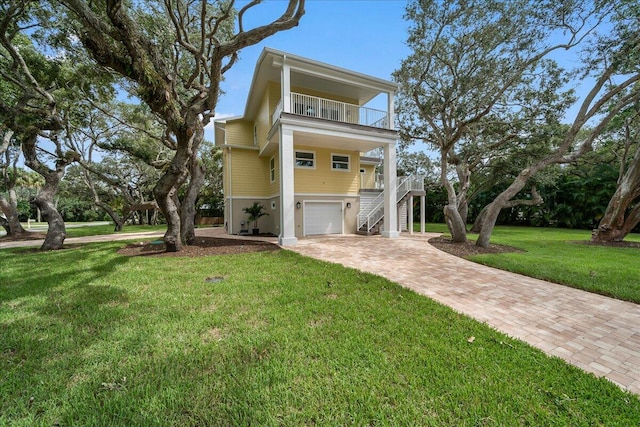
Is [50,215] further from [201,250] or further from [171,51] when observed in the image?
[171,51]

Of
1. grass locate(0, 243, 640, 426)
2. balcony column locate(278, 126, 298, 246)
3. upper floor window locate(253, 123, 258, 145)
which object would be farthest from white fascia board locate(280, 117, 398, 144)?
grass locate(0, 243, 640, 426)

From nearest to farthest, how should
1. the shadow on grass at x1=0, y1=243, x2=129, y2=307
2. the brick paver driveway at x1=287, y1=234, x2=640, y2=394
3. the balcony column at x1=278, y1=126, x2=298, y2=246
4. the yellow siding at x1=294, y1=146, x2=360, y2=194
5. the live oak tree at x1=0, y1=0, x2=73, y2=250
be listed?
the brick paver driveway at x1=287, y1=234, x2=640, y2=394
the shadow on grass at x1=0, y1=243, x2=129, y2=307
the live oak tree at x1=0, y1=0, x2=73, y2=250
the balcony column at x1=278, y1=126, x2=298, y2=246
the yellow siding at x1=294, y1=146, x2=360, y2=194

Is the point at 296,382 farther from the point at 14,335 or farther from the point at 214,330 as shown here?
the point at 14,335

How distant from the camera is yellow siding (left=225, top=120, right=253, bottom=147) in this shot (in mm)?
14695

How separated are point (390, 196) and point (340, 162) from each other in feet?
11.0

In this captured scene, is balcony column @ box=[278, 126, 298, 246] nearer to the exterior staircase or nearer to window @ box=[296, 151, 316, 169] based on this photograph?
window @ box=[296, 151, 316, 169]

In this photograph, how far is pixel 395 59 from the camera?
37.1 ft

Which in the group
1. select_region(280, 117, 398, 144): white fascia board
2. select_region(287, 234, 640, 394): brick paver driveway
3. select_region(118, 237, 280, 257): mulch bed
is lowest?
select_region(287, 234, 640, 394): brick paver driveway

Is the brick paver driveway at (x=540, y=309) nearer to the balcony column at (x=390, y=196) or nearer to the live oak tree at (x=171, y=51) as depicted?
the balcony column at (x=390, y=196)

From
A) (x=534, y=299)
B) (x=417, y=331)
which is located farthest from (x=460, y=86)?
(x=417, y=331)

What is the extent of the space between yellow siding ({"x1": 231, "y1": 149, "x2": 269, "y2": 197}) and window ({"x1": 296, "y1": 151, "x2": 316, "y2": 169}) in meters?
3.15

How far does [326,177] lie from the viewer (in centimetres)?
1265

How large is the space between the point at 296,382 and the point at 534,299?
4.27 metres

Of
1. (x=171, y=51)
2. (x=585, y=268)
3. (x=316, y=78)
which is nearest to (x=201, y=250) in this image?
(x=171, y=51)
